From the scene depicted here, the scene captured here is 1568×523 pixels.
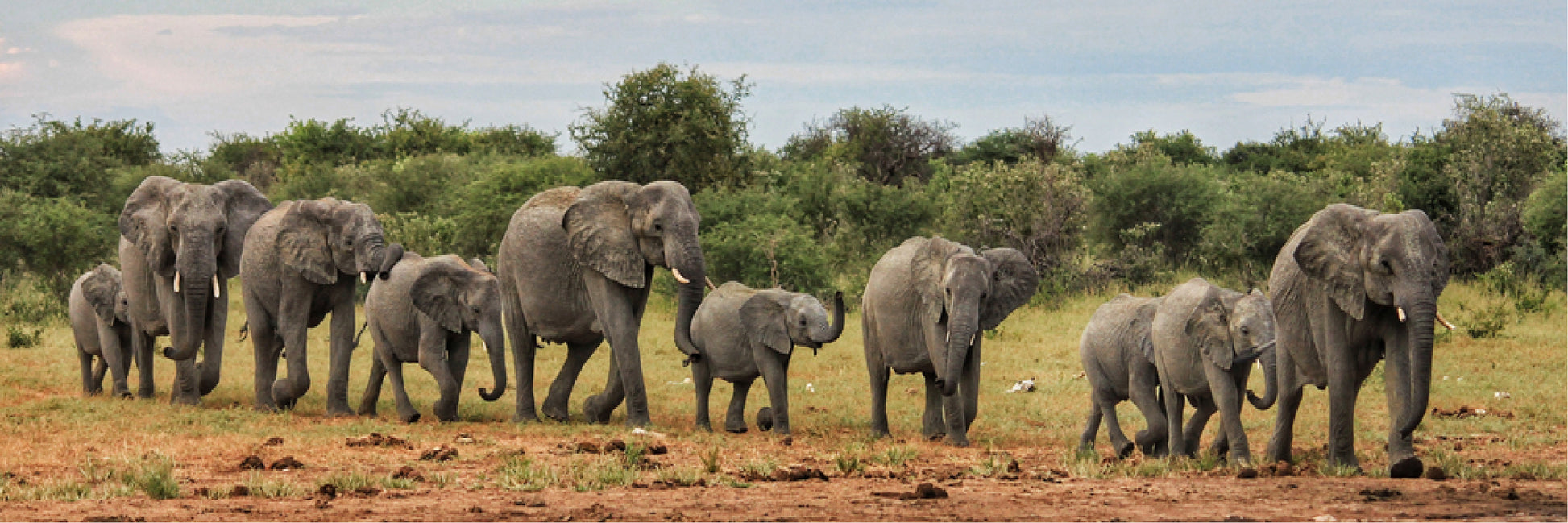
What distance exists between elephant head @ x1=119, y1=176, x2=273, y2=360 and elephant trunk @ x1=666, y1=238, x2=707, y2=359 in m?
4.86

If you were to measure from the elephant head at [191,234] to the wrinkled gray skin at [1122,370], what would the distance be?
8.33 meters

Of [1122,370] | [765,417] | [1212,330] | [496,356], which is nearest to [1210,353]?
[1212,330]

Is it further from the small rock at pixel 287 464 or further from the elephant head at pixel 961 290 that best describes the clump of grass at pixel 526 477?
the elephant head at pixel 961 290

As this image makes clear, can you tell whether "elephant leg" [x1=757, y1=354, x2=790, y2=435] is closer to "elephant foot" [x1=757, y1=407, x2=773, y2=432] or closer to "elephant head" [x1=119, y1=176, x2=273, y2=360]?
"elephant foot" [x1=757, y1=407, x2=773, y2=432]

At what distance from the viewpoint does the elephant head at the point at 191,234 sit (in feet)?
52.5

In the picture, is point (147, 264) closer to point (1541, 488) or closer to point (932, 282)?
point (932, 282)

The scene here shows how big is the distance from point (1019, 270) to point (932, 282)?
0.91 meters

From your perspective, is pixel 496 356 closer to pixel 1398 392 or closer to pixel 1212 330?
pixel 1212 330

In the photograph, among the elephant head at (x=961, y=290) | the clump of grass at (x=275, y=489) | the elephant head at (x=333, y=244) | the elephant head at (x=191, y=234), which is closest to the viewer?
the clump of grass at (x=275, y=489)

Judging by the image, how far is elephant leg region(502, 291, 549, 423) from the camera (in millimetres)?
15180

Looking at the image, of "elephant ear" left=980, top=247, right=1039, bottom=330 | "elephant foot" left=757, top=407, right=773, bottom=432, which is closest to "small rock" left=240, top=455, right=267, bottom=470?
"elephant foot" left=757, top=407, right=773, bottom=432

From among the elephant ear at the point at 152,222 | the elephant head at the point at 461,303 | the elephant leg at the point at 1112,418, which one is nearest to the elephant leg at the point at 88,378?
the elephant ear at the point at 152,222

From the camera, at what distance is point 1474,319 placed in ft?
72.0

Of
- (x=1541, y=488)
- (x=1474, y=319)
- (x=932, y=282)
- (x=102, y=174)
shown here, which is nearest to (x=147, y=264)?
(x=932, y=282)
